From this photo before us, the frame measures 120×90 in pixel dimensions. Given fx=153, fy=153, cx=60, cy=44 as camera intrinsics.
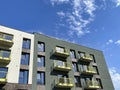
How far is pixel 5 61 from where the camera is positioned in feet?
71.2

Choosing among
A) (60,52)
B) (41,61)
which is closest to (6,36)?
(41,61)

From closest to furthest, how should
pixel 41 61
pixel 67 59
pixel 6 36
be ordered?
pixel 6 36, pixel 41 61, pixel 67 59

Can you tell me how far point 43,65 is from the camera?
26.1 meters

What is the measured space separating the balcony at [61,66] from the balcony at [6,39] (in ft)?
27.4

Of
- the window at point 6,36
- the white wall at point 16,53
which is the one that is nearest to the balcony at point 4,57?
the white wall at point 16,53

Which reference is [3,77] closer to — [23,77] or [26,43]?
[23,77]

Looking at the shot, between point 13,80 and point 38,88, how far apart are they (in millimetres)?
4080

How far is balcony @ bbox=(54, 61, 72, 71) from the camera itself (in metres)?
26.1

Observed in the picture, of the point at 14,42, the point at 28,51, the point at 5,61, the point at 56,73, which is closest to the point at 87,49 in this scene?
the point at 56,73

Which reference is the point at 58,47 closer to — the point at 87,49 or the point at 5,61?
the point at 87,49

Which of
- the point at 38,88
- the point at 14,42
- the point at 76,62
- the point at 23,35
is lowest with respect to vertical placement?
the point at 38,88

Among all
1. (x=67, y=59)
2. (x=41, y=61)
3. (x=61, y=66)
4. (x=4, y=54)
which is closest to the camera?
(x=4, y=54)

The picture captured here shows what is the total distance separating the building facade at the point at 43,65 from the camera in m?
22.3

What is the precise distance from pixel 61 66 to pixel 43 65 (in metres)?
3.11
